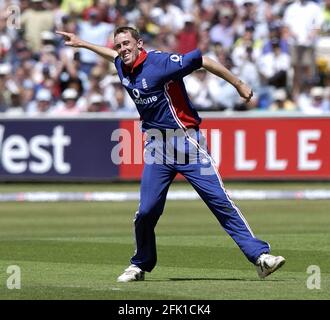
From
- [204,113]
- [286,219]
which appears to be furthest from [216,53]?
[286,219]

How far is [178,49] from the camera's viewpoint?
23781mm

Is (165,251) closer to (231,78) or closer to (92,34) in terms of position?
(231,78)

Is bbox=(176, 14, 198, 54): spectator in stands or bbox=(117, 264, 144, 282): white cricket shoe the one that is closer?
bbox=(117, 264, 144, 282): white cricket shoe

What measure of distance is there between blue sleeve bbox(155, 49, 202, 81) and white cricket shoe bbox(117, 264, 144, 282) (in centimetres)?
176

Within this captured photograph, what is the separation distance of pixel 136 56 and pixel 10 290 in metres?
2.34

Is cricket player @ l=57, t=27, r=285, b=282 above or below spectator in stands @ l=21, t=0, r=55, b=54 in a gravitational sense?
below

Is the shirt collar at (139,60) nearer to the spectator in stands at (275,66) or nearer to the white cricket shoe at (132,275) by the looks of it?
the white cricket shoe at (132,275)

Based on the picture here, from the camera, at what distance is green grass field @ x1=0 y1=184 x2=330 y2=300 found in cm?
984

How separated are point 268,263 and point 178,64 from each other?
A: 75.4 inches

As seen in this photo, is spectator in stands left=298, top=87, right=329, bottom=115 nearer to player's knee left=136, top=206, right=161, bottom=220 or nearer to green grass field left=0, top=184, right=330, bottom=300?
green grass field left=0, top=184, right=330, bottom=300

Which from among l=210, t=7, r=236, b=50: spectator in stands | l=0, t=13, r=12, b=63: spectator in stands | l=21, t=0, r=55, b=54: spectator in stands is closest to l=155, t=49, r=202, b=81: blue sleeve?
l=210, t=7, r=236, b=50: spectator in stands

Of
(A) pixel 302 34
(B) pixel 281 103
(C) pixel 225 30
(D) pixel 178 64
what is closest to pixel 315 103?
(B) pixel 281 103

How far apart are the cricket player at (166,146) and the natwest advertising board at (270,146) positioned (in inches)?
422

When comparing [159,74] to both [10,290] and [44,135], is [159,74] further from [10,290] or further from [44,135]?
[44,135]
